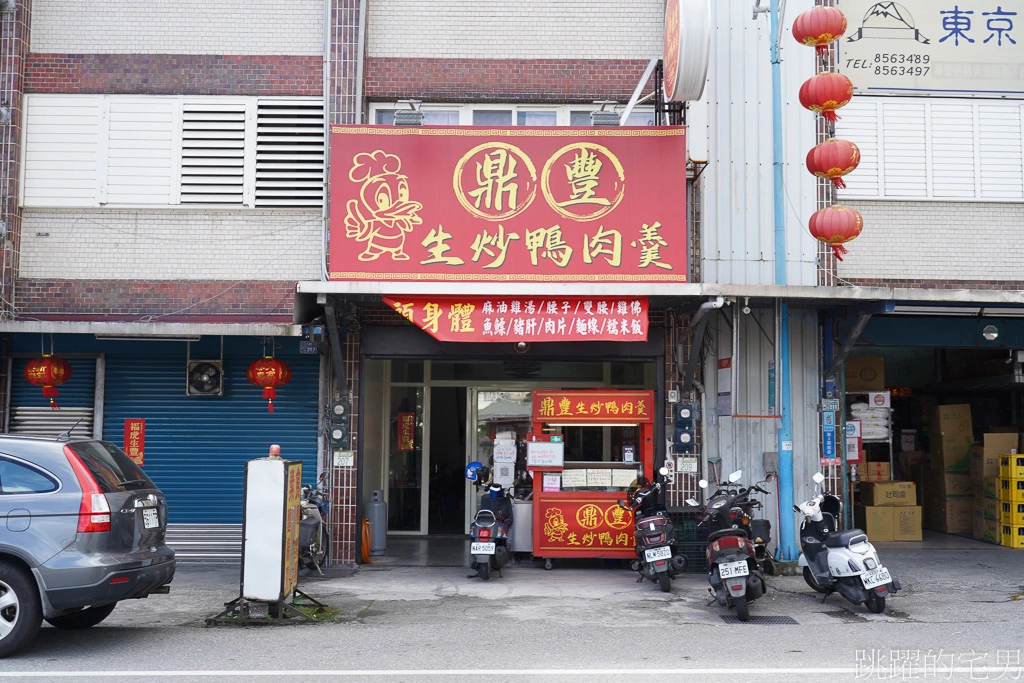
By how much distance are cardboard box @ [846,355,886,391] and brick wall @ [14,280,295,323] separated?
8.35 m

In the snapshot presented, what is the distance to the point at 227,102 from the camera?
12.5 metres

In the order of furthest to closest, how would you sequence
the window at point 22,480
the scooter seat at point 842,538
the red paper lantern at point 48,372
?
the red paper lantern at point 48,372 < the scooter seat at point 842,538 < the window at point 22,480

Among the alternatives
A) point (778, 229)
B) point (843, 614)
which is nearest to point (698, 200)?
point (778, 229)

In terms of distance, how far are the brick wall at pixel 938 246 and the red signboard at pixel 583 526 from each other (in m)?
4.70

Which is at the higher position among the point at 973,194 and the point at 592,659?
the point at 973,194

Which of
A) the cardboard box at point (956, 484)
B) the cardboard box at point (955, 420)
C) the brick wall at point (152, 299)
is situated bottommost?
the cardboard box at point (956, 484)

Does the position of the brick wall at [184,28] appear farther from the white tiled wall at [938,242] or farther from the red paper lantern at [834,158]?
the white tiled wall at [938,242]

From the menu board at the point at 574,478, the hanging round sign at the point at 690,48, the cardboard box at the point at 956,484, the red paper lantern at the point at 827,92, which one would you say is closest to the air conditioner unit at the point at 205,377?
the menu board at the point at 574,478

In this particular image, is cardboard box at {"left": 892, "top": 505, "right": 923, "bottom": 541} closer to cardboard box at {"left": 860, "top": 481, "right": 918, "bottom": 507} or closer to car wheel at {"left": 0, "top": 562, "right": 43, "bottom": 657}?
cardboard box at {"left": 860, "top": 481, "right": 918, "bottom": 507}

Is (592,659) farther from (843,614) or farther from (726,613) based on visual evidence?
(843,614)

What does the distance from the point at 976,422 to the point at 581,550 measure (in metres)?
8.32

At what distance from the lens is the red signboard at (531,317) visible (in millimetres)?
10898

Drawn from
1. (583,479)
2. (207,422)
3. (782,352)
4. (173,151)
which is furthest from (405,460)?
(782,352)

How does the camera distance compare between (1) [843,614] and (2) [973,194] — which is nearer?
(1) [843,614]
